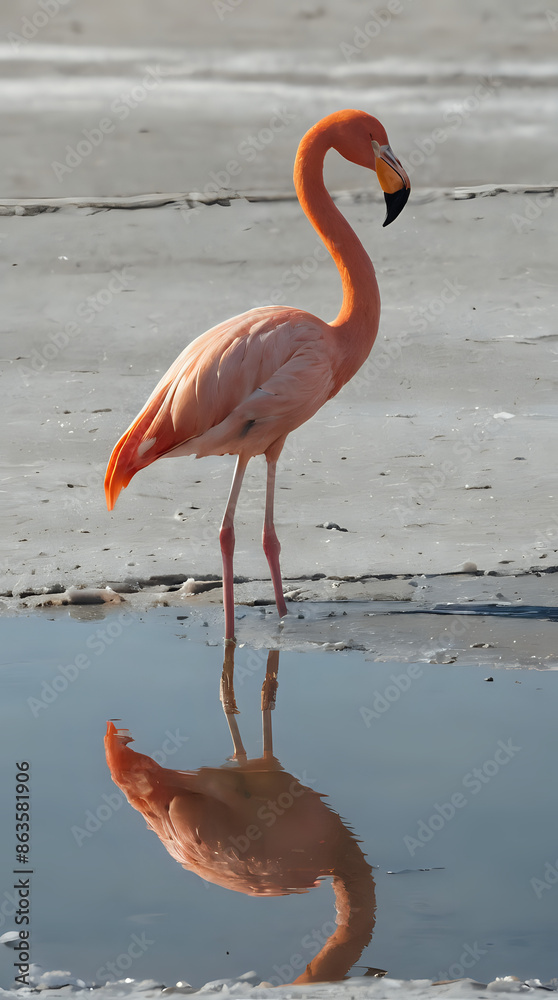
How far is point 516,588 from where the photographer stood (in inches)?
193

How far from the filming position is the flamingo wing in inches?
174

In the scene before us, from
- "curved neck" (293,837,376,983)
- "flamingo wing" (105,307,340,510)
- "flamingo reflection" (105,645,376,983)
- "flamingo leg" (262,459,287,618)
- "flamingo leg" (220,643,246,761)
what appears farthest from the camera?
"flamingo leg" (262,459,287,618)

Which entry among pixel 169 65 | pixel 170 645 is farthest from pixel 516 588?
pixel 169 65

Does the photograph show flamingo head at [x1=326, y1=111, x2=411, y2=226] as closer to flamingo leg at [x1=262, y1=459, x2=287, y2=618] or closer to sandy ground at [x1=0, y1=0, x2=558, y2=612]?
flamingo leg at [x1=262, y1=459, x2=287, y2=618]

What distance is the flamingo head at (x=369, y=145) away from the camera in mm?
4711

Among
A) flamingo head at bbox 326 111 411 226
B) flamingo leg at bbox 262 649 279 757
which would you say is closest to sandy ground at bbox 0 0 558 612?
flamingo leg at bbox 262 649 279 757

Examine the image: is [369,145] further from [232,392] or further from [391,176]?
[232,392]

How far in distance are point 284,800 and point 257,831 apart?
20 cm

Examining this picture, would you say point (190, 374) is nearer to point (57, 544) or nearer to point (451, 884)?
point (57, 544)

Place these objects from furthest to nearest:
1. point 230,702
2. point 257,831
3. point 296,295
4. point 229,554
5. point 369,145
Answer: point 296,295 < point 369,145 < point 229,554 < point 230,702 < point 257,831

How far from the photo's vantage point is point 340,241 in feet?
15.8

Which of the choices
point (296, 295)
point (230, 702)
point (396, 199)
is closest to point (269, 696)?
point (230, 702)

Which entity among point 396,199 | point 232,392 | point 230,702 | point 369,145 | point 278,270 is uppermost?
point 369,145

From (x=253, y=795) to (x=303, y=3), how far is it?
12262mm
